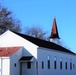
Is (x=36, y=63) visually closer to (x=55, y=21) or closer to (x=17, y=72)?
(x=17, y=72)

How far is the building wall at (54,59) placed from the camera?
50406 mm

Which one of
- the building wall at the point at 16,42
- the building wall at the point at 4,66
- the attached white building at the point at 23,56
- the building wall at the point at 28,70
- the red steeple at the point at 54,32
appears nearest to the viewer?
the building wall at the point at 4,66

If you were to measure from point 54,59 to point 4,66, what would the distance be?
13.4m

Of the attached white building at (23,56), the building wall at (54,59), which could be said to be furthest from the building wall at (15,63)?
the building wall at (54,59)

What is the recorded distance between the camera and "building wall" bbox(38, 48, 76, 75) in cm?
5041

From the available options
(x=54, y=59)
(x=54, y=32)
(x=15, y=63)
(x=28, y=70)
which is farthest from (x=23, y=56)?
(x=54, y=32)

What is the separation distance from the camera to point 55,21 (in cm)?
7406

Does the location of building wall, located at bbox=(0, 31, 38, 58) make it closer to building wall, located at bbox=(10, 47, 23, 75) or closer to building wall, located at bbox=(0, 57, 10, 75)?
building wall, located at bbox=(10, 47, 23, 75)

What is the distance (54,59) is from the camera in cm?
5638

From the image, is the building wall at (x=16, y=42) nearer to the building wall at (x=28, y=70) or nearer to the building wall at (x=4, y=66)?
the building wall at (x=28, y=70)

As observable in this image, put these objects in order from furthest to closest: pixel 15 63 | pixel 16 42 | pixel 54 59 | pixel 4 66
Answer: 1. pixel 54 59
2. pixel 16 42
3. pixel 15 63
4. pixel 4 66

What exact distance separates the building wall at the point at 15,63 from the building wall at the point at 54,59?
11.6 ft

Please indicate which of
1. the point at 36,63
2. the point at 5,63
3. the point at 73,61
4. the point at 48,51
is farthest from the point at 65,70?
the point at 5,63

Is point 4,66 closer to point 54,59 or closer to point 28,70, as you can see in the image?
point 28,70
